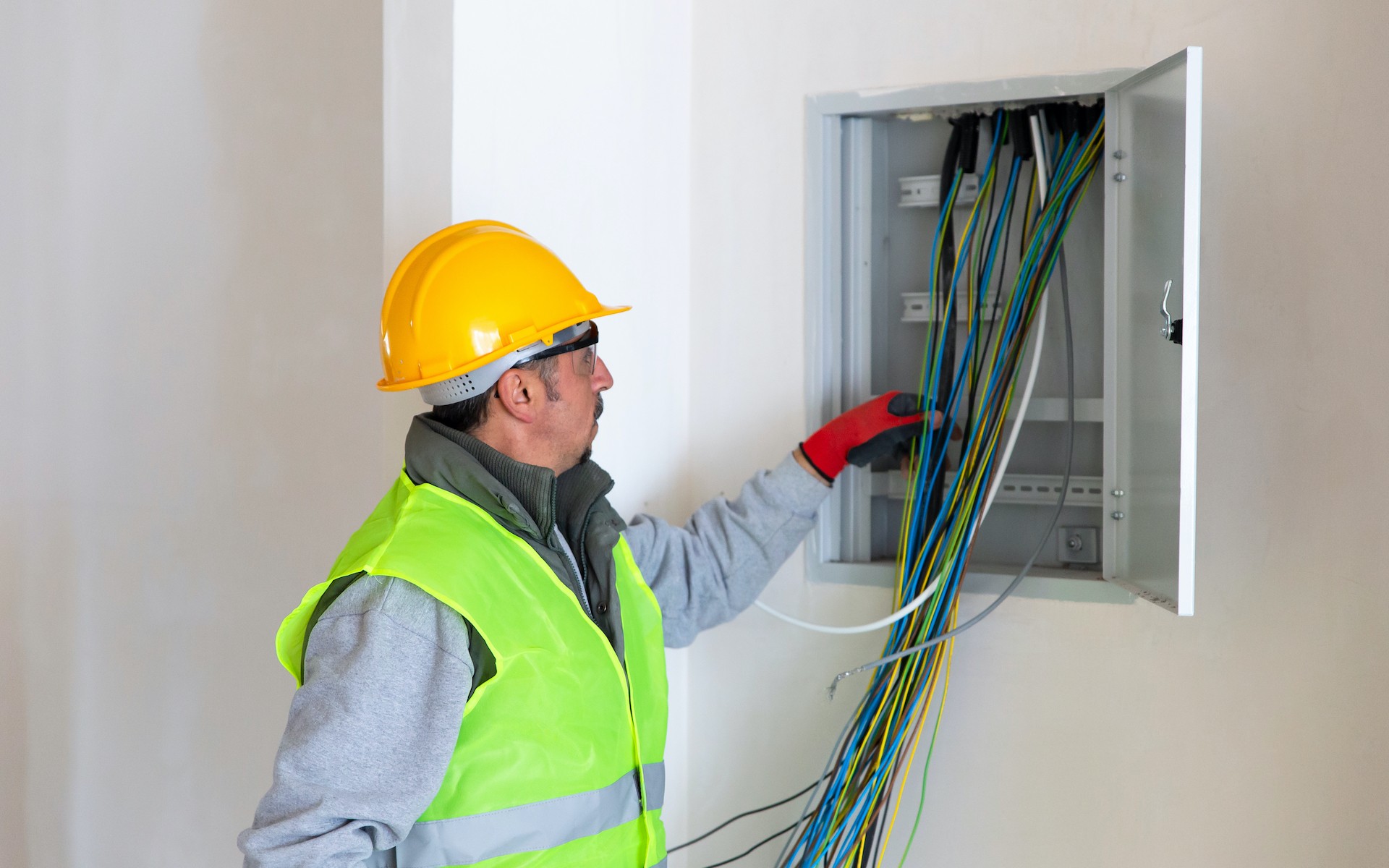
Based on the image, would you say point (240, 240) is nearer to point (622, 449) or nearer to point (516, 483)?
point (622, 449)

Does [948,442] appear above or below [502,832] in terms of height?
above

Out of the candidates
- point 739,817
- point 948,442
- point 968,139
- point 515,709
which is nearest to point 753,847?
point 739,817

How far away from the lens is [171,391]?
103 inches

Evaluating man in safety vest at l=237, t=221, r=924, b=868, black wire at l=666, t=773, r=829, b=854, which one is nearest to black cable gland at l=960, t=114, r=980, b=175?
man in safety vest at l=237, t=221, r=924, b=868

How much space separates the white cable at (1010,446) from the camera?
1.84 metres

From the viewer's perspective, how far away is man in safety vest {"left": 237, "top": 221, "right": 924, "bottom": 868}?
3.83ft

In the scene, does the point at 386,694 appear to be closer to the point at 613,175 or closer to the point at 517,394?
the point at 517,394

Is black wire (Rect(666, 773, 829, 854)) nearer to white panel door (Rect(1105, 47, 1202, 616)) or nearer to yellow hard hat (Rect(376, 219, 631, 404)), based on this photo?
white panel door (Rect(1105, 47, 1202, 616))

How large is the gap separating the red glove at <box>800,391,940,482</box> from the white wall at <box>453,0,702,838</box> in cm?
33

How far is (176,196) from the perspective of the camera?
2566 mm

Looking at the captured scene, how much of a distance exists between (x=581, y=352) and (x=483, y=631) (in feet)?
1.45

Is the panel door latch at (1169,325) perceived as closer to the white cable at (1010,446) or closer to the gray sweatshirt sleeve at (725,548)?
the white cable at (1010,446)

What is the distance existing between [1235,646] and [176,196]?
8.04 ft

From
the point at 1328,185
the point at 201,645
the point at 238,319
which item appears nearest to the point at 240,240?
the point at 238,319
